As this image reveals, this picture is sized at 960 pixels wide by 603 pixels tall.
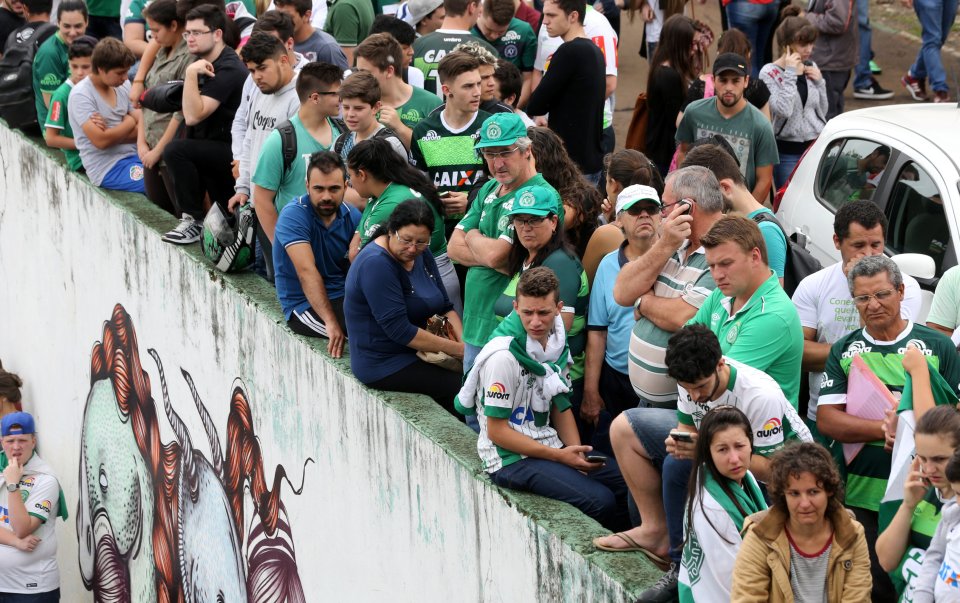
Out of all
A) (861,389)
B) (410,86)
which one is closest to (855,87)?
(410,86)

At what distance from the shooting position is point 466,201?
7.11 meters

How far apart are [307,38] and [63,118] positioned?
262cm

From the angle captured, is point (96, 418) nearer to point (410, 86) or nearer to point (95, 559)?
point (95, 559)

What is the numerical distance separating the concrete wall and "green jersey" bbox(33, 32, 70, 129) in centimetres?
67

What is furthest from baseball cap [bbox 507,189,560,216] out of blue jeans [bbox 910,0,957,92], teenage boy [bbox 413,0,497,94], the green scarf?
blue jeans [bbox 910,0,957,92]

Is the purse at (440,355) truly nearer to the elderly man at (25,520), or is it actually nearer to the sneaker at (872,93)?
the elderly man at (25,520)

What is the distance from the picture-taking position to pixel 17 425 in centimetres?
1162

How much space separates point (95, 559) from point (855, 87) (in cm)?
888

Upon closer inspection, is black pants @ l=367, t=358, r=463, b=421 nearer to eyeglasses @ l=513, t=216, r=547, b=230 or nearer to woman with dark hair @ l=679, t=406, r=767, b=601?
eyeglasses @ l=513, t=216, r=547, b=230

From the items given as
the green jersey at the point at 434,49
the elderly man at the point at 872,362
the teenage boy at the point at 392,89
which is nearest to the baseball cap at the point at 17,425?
the green jersey at the point at 434,49

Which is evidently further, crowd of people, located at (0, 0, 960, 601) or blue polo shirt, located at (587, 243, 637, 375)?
blue polo shirt, located at (587, 243, 637, 375)

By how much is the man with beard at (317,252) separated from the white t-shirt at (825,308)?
263 cm

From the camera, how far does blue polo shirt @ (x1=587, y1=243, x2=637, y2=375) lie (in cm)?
576

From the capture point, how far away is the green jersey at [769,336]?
4.70 metres
